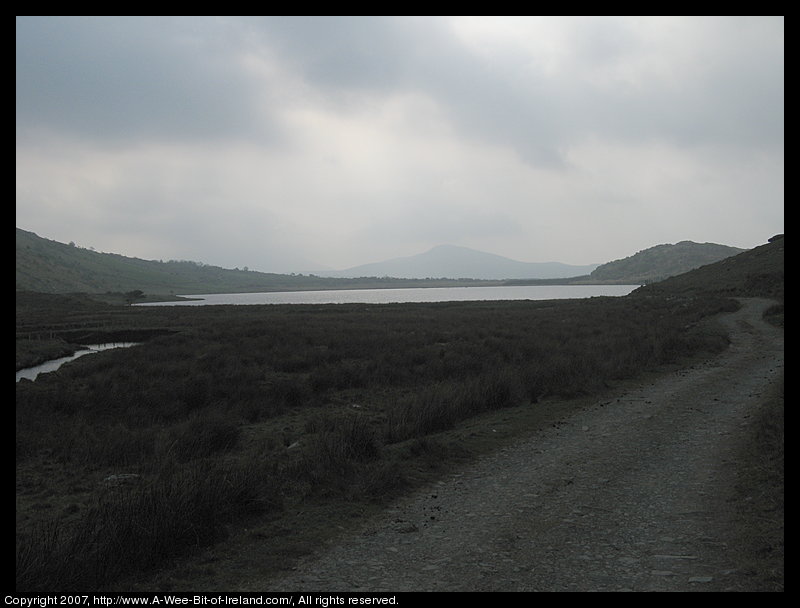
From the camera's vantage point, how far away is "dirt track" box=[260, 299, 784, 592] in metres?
5.23

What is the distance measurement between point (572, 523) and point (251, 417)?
457 inches

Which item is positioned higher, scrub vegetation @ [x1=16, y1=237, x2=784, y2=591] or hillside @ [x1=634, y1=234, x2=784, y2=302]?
hillside @ [x1=634, y1=234, x2=784, y2=302]

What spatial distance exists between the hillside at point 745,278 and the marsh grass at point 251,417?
27009mm

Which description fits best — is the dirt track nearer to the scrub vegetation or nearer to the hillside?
the scrub vegetation

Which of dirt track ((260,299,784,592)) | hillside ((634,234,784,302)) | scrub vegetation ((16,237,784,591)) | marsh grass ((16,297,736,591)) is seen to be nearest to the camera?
dirt track ((260,299,784,592))

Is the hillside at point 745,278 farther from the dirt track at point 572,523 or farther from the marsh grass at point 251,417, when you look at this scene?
the dirt track at point 572,523

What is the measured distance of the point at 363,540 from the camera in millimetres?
6367

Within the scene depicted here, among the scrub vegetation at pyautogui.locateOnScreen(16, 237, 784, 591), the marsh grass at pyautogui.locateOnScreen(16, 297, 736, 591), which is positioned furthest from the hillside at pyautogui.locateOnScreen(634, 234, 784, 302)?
the marsh grass at pyautogui.locateOnScreen(16, 297, 736, 591)

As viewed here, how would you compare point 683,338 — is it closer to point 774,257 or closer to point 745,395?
point 745,395

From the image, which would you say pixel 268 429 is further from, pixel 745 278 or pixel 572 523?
pixel 745 278

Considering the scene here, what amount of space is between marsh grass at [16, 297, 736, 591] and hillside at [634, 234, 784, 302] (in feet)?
88.6

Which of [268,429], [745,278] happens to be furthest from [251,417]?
[745,278]

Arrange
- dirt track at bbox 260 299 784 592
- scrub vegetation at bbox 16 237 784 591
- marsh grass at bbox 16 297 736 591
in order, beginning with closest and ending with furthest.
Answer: dirt track at bbox 260 299 784 592
scrub vegetation at bbox 16 237 784 591
marsh grass at bbox 16 297 736 591

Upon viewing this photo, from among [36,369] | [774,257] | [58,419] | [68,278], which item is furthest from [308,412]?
[68,278]
